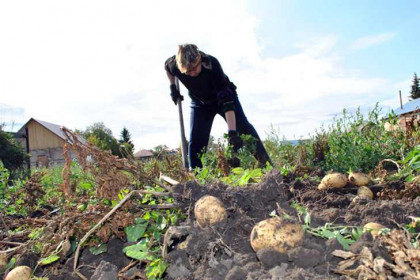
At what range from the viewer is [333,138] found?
451 centimetres

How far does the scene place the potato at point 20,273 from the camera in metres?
1.79

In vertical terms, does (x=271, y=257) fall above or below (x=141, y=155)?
below

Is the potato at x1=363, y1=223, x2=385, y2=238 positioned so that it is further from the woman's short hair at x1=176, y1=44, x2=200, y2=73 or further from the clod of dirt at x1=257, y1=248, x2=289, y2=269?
the woman's short hair at x1=176, y1=44, x2=200, y2=73

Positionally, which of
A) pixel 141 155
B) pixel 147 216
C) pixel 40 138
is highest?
pixel 40 138

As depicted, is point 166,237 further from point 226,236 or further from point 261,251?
point 261,251

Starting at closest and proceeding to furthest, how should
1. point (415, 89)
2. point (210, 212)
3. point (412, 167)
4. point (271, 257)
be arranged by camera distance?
1. point (271, 257)
2. point (210, 212)
3. point (412, 167)
4. point (415, 89)

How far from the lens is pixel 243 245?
148cm

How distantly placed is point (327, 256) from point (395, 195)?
4.61 feet

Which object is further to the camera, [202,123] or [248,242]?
[202,123]

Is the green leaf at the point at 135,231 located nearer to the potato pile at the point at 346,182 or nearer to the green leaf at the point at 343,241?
the green leaf at the point at 343,241

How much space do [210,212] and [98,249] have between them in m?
0.66

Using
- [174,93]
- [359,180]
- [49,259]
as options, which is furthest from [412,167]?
[174,93]

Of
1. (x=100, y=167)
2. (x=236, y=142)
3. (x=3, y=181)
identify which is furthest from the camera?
(x=236, y=142)

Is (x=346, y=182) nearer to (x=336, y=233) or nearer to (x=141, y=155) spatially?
(x=336, y=233)
